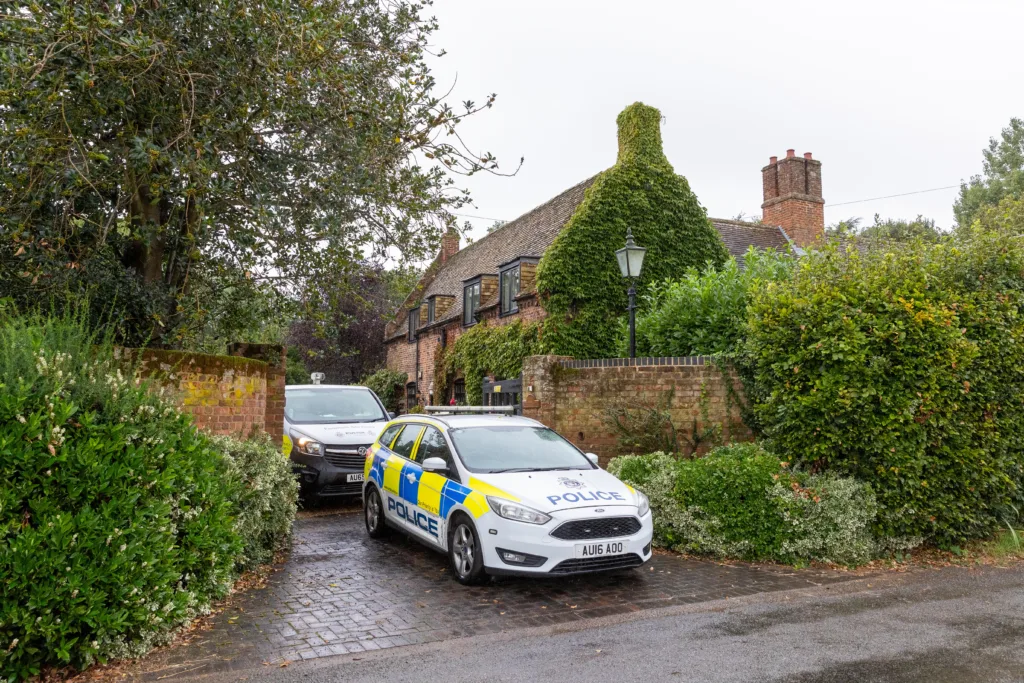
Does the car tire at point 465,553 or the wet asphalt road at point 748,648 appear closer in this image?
the wet asphalt road at point 748,648

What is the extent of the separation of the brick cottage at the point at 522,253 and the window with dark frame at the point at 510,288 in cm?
3

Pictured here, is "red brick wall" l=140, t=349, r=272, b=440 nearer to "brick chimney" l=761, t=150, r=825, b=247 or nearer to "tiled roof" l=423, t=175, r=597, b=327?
"tiled roof" l=423, t=175, r=597, b=327

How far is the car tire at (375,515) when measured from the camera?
8.91 m

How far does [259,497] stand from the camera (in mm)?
7148

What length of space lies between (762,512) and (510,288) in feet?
41.8

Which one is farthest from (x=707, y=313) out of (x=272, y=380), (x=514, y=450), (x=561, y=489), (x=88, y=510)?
(x=88, y=510)

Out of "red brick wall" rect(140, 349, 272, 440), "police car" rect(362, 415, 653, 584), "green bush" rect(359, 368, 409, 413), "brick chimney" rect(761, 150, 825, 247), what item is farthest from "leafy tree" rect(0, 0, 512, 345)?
"green bush" rect(359, 368, 409, 413)

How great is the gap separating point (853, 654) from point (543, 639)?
214 centimetres

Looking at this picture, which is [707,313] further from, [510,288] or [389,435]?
[510,288]

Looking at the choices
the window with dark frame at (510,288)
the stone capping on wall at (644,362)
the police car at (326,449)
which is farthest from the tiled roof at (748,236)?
the police car at (326,449)

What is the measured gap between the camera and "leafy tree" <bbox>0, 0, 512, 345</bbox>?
652cm

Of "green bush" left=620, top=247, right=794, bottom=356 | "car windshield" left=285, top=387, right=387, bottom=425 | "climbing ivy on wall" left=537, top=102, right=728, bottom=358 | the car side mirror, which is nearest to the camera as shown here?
the car side mirror

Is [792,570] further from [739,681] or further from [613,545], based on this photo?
[739,681]

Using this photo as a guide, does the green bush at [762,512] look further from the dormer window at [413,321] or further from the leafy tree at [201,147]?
the dormer window at [413,321]
